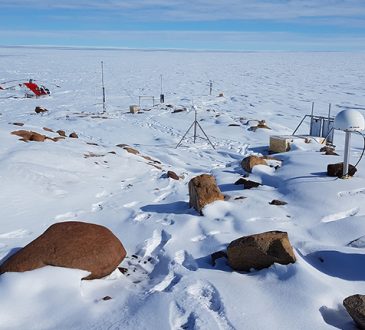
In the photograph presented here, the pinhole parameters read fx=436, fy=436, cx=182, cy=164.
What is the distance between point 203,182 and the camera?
6605mm

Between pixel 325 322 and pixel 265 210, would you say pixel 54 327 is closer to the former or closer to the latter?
pixel 325 322

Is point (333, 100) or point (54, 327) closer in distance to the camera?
point (54, 327)

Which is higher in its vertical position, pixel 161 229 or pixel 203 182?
pixel 203 182

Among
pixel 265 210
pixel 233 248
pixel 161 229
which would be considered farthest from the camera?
pixel 265 210

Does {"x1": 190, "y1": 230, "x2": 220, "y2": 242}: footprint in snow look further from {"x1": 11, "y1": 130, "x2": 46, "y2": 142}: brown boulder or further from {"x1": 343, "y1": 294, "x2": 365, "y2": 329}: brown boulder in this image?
{"x1": 11, "y1": 130, "x2": 46, "y2": 142}: brown boulder

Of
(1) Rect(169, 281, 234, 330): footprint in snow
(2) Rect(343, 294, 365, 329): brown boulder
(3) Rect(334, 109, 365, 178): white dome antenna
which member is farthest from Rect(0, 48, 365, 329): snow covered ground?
(3) Rect(334, 109, 365, 178): white dome antenna

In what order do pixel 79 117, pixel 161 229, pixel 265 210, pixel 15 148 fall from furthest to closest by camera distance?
pixel 79 117 < pixel 15 148 < pixel 265 210 < pixel 161 229

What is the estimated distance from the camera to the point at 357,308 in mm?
3510

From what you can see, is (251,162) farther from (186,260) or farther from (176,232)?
(186,260)

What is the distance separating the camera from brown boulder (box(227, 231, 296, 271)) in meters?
4.43

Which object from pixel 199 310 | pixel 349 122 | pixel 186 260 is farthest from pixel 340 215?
pixel 199 310

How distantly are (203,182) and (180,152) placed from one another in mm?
6500

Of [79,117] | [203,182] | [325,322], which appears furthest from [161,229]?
[79,117]

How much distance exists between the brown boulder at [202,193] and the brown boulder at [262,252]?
1.84 metres
